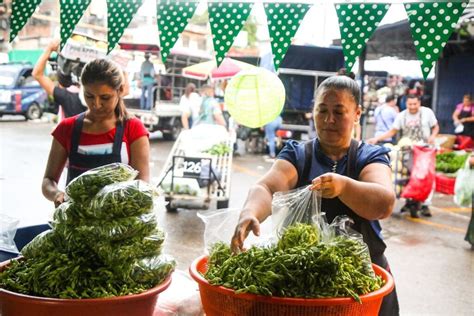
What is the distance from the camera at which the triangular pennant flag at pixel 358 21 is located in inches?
114

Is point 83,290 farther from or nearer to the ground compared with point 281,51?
nearer to the ground

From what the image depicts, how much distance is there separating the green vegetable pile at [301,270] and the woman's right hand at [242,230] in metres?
0.09

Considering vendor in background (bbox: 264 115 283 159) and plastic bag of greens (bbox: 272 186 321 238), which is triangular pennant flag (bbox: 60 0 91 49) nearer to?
plastic bag of greens (bbox: 272 186 321 238)

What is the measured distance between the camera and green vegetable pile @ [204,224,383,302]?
1806 mm

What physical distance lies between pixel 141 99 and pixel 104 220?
16.8 meters

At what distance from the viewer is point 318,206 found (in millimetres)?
2246

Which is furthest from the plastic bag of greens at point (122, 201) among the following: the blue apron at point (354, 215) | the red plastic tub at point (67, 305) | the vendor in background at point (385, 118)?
the vendor in background at point (385, 118)

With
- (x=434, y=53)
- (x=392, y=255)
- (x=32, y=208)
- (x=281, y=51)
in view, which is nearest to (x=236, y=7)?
(x=281, y=51)

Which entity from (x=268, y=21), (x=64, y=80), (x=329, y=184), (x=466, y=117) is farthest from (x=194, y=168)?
(x=466, y=117)

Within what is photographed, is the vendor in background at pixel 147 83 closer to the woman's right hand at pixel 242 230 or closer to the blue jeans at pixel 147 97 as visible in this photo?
the blue jeans at pixel 147 97

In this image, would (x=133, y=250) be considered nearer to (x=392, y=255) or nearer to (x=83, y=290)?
(x=83, y=290)

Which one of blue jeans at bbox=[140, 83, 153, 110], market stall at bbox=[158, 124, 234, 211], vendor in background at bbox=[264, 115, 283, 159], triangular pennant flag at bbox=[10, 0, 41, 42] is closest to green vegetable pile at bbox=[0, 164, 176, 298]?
triangular pennant flag at bbox=[10, 0, 41, 42]

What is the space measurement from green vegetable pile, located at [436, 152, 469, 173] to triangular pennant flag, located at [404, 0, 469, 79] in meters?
9.72

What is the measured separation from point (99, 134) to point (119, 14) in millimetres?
715
